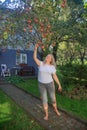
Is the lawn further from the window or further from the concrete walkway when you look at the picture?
the window

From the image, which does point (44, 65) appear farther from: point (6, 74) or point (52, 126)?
point (6, 74)

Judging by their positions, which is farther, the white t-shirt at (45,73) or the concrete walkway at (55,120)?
the white t-shirt at (45,73)

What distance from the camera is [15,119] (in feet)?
23.9

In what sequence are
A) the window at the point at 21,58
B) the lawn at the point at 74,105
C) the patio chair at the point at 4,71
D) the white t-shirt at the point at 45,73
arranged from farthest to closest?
1. the window at the point at 21,58
2. the patio chair at the point at 4,71
3. the lawn at the point at 74,105
4. the white t-shirt at the point at 45,73

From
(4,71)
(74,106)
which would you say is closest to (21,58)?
(4,71)

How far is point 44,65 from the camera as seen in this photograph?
6973 mm

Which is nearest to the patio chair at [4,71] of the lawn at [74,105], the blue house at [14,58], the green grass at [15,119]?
the blue house at [14,58]

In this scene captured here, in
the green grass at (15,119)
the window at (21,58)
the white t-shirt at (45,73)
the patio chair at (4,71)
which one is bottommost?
the green grass at (15,119)

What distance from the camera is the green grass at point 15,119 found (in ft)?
21.5

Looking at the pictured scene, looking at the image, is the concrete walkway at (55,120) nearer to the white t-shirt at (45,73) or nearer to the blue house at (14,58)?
the white t-shirt at (45,73)

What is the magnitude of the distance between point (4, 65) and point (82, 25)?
33.0 ft

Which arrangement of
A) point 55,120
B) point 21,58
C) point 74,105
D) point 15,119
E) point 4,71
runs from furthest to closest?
point 21,58
point 4,71
point 74,105
point 15,119
point 55,120

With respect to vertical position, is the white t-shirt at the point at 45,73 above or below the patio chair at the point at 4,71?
above

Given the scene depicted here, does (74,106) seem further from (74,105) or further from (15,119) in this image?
(15,119)
